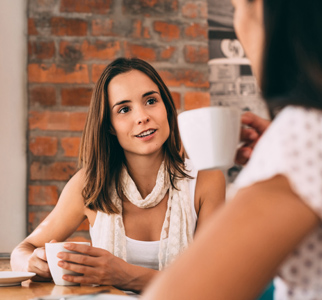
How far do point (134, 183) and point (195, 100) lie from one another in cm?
66

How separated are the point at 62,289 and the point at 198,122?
1.61ft

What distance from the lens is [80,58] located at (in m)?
1.94

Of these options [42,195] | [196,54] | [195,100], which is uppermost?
[196,54]

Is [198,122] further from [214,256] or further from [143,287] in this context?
[143,287]

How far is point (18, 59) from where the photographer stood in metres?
1.93

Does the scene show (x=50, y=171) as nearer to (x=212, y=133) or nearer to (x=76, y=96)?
(x=76, y=96)

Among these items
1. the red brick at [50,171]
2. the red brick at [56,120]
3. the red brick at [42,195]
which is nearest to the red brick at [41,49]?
the red brick at [56,120]

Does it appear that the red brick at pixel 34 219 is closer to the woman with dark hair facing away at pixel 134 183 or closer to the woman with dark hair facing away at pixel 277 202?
the woman with dark hair facing away at pixel 134 183

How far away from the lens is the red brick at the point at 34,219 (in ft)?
6.15

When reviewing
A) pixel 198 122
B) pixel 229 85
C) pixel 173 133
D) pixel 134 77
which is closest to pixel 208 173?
pixel 173 133

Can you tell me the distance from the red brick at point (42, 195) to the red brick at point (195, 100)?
689 millimetres

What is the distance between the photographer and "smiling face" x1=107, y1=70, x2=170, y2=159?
4.67 feet

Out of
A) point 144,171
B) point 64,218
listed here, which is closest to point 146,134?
point 144,171

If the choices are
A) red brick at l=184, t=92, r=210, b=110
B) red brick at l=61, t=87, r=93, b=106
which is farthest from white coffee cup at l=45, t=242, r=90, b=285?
red brick at l=184, t=92, r=210, b=110
